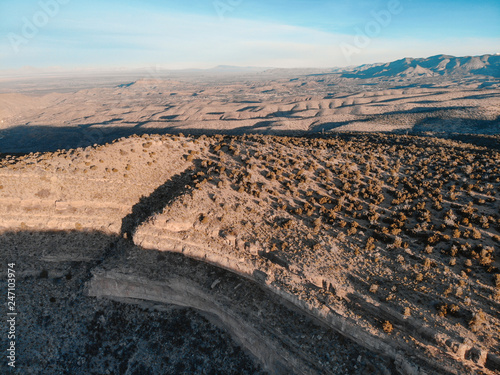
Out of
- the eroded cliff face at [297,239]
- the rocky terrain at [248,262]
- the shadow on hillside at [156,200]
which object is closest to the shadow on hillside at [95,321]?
the rocky terrain at [248,262]

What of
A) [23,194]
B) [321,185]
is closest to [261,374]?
[321,185]

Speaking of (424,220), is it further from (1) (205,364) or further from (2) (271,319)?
(1) (205,364)
